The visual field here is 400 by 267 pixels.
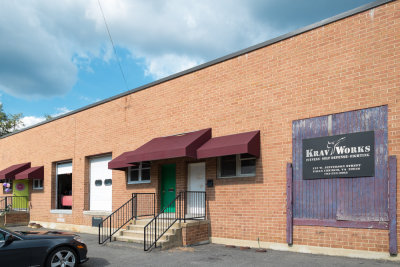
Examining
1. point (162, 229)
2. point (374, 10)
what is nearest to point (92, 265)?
point (162, 229)

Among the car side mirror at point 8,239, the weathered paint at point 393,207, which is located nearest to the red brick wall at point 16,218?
the car side mirror at point 8,239

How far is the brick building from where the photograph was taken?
8594 mm

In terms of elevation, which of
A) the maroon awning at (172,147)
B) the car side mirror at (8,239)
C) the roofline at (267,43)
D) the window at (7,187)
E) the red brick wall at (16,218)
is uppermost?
the roofline at (267,43)

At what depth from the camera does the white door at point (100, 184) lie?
16.0m

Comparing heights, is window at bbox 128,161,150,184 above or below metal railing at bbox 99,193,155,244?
above

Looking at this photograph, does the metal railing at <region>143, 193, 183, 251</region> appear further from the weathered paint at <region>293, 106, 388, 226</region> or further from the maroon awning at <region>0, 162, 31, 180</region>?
the maroon awning at <region>0, 162, 31, 180</region>

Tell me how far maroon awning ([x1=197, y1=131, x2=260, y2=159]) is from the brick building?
0.13 feet

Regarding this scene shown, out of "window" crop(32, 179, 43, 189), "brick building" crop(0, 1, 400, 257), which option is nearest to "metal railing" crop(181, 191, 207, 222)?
"brick building" crop(0, 1, 400, 257)

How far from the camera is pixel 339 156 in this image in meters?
9.13

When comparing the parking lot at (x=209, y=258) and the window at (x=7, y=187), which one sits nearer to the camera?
the parking lot at (x=209, y=258)

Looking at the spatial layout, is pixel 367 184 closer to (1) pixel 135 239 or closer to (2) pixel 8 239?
(1) pixel 135 239

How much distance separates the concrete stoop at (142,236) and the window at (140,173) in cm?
192

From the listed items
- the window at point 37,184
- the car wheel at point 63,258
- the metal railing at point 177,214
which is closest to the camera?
the car wheel at point 63,258

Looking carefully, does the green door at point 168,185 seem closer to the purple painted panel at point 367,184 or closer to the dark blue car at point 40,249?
the dark blue car at point 40,249
